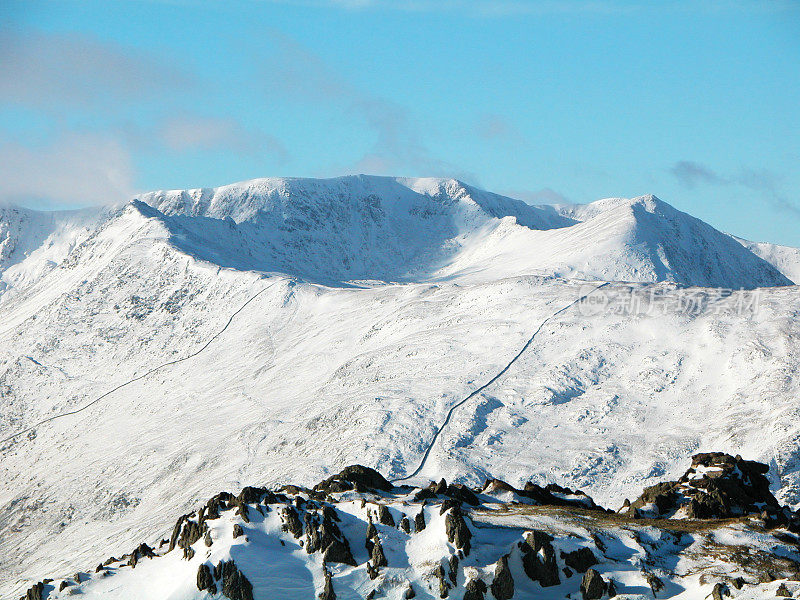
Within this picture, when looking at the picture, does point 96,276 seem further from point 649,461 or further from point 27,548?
point 649,461

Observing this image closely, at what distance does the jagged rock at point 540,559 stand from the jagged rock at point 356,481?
16452 millimetres

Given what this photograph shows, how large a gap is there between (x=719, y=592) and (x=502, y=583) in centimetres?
1164

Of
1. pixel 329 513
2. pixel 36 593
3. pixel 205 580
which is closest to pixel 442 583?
pixel 329 513

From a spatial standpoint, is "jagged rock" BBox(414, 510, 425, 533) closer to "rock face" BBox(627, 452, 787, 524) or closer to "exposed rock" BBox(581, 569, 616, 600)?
"exposed rock" BBox(581, 569, 616, 600)

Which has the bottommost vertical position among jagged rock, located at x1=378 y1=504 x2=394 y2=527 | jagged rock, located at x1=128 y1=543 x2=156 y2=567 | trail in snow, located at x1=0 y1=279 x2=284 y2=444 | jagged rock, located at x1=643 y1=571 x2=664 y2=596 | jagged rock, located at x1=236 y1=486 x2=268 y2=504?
jagged rock, located at x1=643 y1=571 x2=664 y2=596

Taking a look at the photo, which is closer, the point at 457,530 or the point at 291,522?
the point at 457,530

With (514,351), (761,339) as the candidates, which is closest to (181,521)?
(514,351)

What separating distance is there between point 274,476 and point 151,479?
21.9 meters

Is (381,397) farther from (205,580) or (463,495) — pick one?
(205,580)

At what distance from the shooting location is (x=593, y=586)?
5119 cm

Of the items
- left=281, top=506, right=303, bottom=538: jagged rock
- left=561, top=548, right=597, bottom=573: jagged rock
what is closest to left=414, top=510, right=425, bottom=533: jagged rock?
left=281, top=506, right=303, bottom=538: jagged rock

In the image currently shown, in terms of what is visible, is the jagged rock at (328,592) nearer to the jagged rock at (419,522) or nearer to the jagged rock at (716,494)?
the jagged rock at (419,522)

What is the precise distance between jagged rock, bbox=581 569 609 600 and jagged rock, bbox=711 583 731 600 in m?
6.11

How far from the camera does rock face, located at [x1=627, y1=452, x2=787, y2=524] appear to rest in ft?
211
